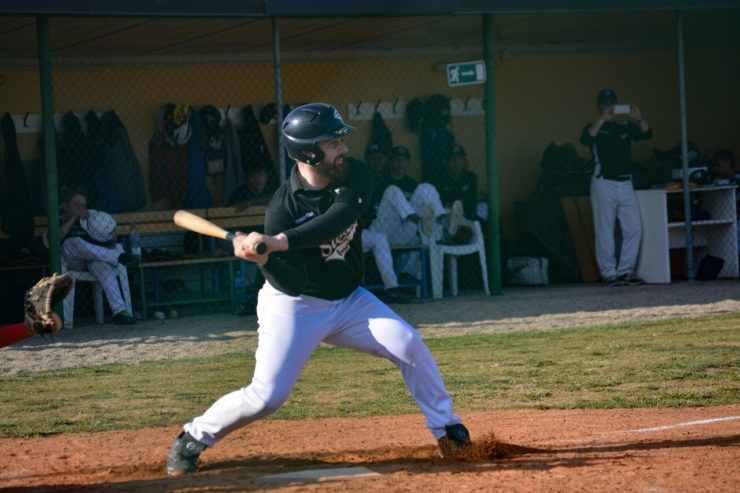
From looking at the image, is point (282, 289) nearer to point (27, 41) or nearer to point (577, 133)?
point (27, 41)

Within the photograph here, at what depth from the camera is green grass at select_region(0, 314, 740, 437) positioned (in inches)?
283

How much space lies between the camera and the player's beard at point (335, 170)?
530cm

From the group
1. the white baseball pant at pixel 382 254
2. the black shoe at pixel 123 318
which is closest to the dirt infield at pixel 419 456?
the black shoe at pixel 123 318

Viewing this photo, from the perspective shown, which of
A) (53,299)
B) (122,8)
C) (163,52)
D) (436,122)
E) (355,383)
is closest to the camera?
(53,299)

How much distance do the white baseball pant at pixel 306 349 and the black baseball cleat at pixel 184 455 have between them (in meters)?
0.04

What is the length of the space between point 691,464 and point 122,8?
7.58m

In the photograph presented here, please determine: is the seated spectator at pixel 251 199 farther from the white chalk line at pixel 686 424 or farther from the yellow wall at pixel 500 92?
the white chalk line at pixel 686 424

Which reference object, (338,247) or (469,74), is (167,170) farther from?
(338,247)

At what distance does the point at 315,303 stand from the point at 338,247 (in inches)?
12.1

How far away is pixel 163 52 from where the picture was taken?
45.3 ft

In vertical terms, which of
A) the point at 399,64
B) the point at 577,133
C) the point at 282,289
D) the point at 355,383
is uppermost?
the point at 399,64

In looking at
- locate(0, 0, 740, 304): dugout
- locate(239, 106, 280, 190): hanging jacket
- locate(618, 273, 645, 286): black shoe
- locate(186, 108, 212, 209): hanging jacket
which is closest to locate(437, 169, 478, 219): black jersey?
locate(0, 0, 740, 304): dugout

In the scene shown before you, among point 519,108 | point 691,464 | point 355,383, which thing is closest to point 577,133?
point 519,108

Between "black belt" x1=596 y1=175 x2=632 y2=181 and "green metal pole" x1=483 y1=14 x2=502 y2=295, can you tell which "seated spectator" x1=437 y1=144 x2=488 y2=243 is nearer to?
"green metal pole" x1=483 y1=14 x2=502 y2=295
